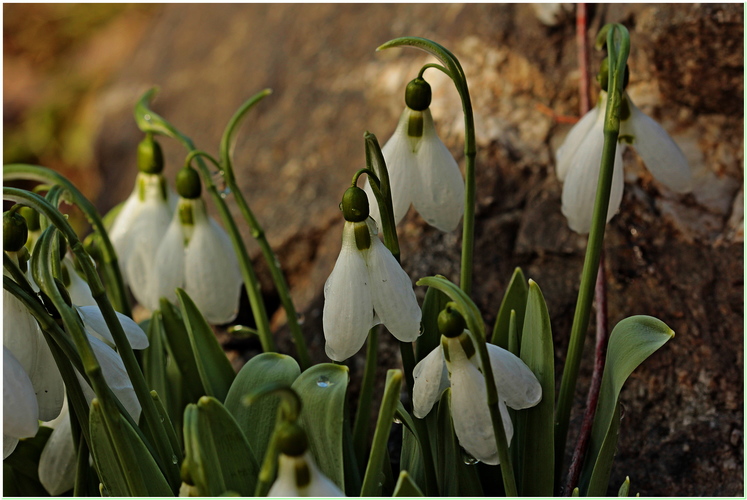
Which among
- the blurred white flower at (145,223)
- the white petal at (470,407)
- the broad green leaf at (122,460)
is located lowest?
the broad green leaf at (122,460)

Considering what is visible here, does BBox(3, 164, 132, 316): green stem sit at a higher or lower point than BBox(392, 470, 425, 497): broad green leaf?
higher

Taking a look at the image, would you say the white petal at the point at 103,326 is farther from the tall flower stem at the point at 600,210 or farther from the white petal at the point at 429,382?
A: the tall flower stem at the point at 600,210

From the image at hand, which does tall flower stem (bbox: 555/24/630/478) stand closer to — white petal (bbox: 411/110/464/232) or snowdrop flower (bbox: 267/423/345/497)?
white petal (bbox: 411/110/464/232)

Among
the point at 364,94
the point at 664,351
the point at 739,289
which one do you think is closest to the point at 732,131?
the point at 739,289

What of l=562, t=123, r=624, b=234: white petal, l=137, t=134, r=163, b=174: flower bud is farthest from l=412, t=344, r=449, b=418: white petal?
l=137, t=134, r=163, b=174: flower bud

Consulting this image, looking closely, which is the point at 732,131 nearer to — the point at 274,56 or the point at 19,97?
the point at 274,56

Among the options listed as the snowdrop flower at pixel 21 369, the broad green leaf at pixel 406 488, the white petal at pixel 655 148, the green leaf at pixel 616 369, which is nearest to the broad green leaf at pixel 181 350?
the snowdrop flower at pixel 21 369
